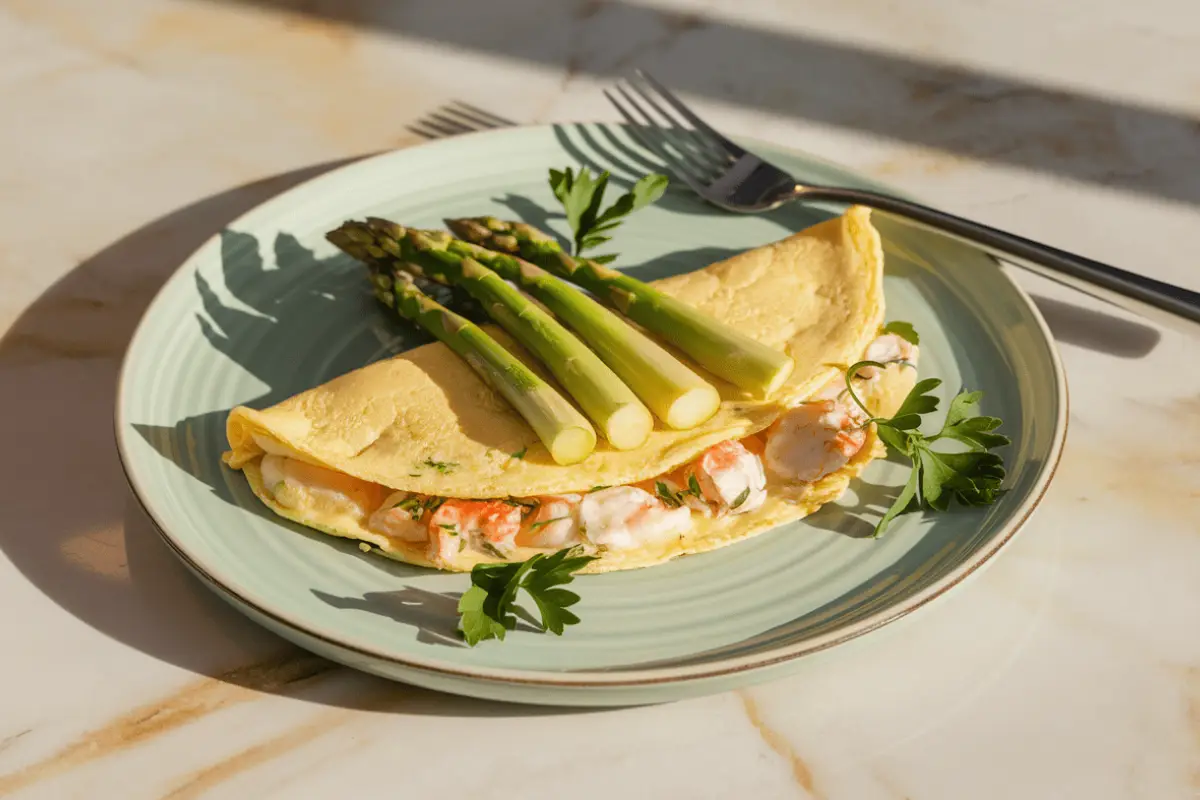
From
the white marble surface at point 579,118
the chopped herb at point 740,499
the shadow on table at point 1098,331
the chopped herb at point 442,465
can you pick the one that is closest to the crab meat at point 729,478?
the chopped herb at point 740,499

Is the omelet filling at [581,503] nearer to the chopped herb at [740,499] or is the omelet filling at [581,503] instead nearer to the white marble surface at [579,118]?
the chopped herb at [740,499]

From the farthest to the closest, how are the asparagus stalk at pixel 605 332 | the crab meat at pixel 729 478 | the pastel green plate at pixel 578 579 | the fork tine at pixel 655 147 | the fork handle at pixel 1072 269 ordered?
the fork tine at pixel 655 147, the fork handle at pixel 1072 269, the asparagus stalk at pixel 605 332, the crab meat at pixel 729 478, the pastel green plate at pixel 578 579

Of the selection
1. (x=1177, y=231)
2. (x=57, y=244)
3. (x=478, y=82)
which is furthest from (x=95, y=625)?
(x=1177, y=231)

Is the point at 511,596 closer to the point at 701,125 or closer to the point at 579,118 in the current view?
the point at 701,125

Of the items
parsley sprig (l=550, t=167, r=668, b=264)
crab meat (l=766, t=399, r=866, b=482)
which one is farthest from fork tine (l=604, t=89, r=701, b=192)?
crab meat (l=766, t=399, r=866, b=482)

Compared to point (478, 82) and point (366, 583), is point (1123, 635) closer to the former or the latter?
point (366, 583)

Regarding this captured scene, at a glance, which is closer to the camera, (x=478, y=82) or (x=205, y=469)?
(x=205, y=469)
